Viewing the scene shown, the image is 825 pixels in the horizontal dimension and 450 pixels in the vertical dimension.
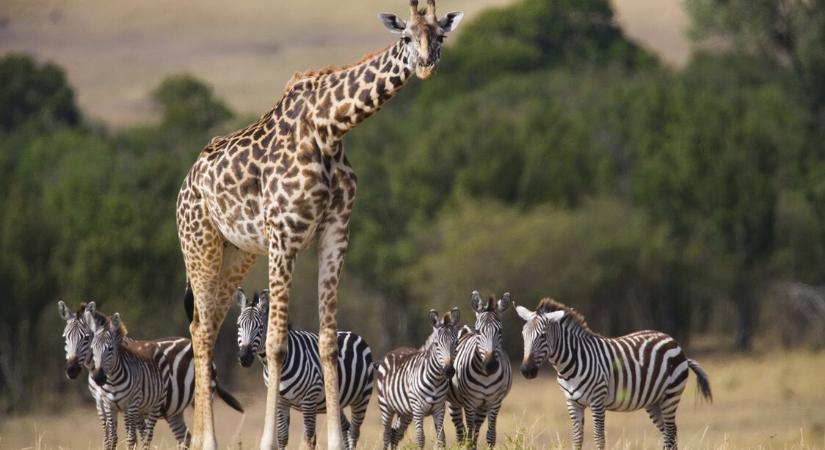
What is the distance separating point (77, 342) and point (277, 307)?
3179mm

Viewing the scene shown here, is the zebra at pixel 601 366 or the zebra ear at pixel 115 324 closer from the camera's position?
the zebra at pixel 601 366

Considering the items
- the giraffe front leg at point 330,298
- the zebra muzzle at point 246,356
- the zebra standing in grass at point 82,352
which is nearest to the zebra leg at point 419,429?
the zebra muzzle at point 246,356

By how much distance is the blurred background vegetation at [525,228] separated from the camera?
112ft

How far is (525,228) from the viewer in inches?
1508

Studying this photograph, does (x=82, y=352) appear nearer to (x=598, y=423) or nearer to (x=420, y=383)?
(x=420, y=383)

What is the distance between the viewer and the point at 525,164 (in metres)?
42.4

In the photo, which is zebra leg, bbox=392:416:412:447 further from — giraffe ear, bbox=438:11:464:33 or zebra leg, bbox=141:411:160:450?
giraffe ear, bbox=438:11:464:33

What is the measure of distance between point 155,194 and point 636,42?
57684 millimetres

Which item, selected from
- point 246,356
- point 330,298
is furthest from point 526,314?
point 330,298

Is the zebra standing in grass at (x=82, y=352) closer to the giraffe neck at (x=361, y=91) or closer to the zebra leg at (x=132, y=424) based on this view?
the zebra leg at (x=132, y=424)

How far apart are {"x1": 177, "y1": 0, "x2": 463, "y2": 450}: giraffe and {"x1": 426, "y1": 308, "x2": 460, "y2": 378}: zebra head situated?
2.23 m

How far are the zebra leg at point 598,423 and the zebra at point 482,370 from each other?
81cm

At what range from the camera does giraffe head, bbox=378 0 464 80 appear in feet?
28.5

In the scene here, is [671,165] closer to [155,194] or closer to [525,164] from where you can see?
[525,164]
